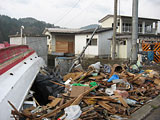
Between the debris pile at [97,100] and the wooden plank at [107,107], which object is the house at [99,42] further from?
the wooden plank at [107,107]

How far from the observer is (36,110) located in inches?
163

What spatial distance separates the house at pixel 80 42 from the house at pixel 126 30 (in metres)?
2.13

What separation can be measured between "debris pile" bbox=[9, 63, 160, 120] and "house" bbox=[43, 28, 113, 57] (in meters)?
13.8

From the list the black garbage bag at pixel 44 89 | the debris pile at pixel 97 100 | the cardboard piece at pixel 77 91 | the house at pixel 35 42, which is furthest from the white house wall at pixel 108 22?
the cardboard piece at pixel 77 91

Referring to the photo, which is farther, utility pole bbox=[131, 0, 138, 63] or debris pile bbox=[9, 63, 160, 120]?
utility pole bbox=[131, 0, 138, 63]

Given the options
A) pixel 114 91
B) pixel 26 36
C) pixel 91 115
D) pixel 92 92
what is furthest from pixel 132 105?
pixel 26 36

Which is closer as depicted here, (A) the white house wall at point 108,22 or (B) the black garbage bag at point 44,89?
(B) the black garbage bag at point 44,89

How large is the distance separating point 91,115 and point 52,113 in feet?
3.17

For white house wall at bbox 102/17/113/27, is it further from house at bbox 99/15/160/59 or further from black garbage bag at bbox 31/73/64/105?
black garbage bag at bbox 31/73/64/105

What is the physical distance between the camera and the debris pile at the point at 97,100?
3.75 meters

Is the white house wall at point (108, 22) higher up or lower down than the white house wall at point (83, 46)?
higher up

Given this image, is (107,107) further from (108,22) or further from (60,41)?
(108,22)

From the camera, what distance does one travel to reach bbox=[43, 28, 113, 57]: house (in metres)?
20.2

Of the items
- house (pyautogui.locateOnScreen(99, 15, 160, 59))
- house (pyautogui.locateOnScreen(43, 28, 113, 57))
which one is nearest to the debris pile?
house (pyautogui.locateOnScreen(99, 15, 160, 59))
